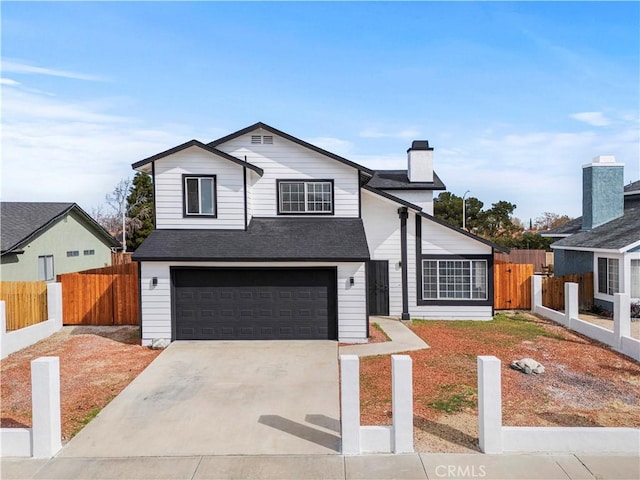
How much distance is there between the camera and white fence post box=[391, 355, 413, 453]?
579 centimetres

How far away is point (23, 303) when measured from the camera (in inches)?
560

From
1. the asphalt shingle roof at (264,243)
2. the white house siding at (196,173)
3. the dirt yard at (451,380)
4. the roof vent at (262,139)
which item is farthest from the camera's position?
the roof vent at (262,139)

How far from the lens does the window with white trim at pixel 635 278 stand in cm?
1547

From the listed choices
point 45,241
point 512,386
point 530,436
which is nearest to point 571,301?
point 512,386

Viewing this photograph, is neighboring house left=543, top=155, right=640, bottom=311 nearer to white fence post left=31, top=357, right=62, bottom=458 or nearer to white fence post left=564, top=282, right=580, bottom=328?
white fence post left=564, top=282, right=580, bottom=328

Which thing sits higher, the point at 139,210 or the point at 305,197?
the point at 139,210

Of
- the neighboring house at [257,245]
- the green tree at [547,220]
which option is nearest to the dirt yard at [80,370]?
the neighboring house at [257,245]

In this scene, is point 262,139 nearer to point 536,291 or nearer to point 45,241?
point 536,291

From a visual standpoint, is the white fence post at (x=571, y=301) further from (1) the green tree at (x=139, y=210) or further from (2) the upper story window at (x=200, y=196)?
(1) the green tree at (x=139, y=210)

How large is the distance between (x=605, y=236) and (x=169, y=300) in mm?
17142

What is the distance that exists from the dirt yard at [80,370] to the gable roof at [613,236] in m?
16.5

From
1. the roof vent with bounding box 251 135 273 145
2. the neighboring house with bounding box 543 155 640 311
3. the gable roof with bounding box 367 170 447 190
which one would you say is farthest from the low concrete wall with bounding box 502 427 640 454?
the gable roof with bounding box 367 170 447 190

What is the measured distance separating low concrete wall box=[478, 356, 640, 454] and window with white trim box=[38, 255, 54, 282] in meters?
20.5

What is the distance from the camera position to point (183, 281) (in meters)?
12.7
